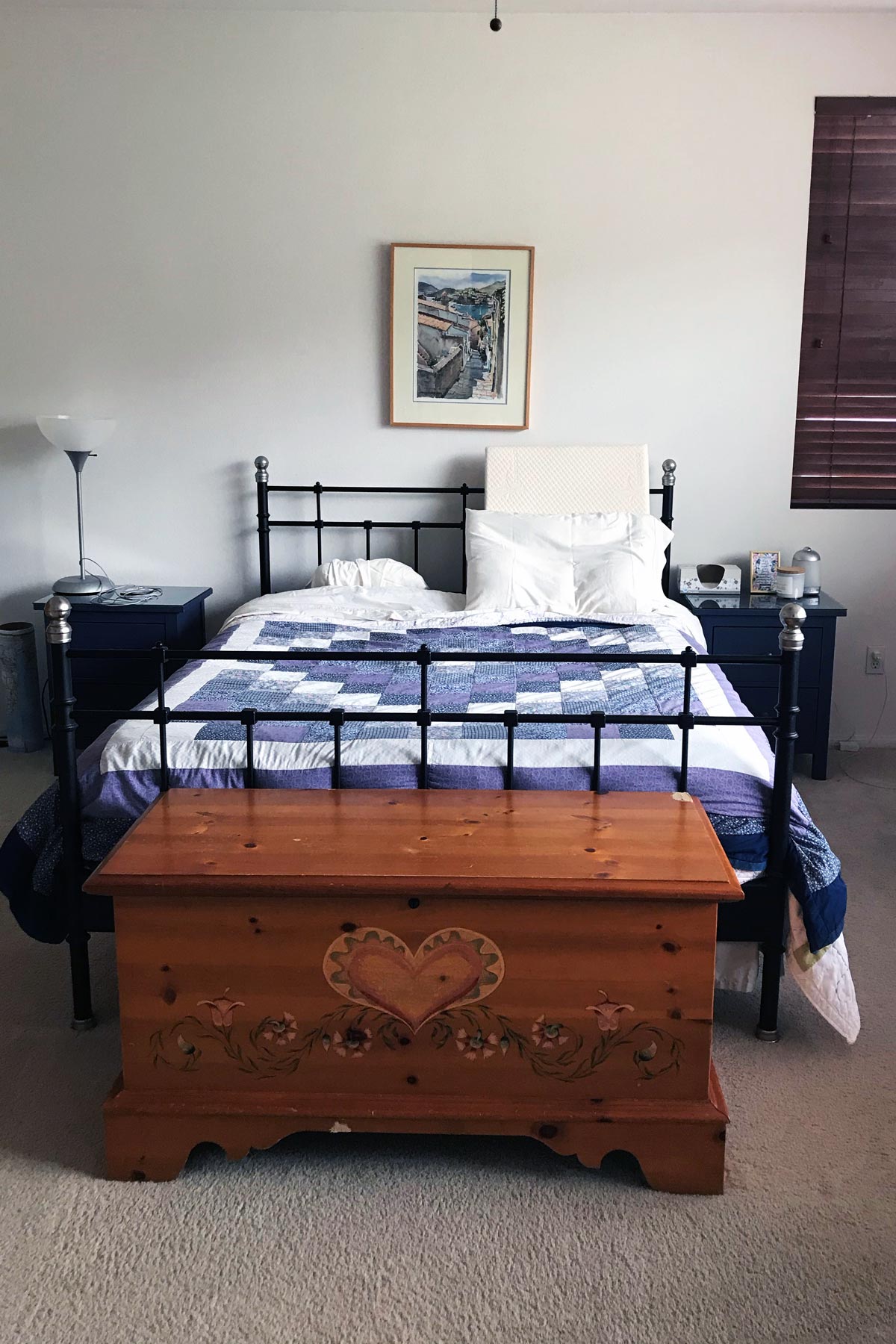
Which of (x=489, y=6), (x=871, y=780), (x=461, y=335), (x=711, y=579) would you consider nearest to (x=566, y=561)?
(x=711, y=579)

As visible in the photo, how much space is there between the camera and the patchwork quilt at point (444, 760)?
2.25m

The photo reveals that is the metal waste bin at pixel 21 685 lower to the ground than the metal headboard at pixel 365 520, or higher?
lower

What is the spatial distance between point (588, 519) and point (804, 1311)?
2671 millimetres

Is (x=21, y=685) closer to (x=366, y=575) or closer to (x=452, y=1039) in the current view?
(x=366, y=575)

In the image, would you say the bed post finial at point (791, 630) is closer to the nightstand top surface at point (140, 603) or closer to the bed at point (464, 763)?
→ the bed at point (464, 763)

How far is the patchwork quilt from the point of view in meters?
2.25

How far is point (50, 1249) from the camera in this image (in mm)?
1808

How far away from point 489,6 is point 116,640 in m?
2.49

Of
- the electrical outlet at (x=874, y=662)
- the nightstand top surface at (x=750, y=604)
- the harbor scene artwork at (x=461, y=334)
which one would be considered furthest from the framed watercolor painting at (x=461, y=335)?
the electrical outlet at (x=874, y=662)

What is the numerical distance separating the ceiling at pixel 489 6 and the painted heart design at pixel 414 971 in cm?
329

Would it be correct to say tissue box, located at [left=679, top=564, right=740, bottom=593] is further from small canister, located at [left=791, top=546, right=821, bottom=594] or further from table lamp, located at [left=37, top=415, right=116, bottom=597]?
table lamp, located at [left=37, top=415, right=116, bottom=597]

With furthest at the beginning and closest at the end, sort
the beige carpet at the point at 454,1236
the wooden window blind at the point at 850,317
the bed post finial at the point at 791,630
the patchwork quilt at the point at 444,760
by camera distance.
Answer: the wooden window blind at the point at 850,317
the patchwork quilt at the point at 444,760
the bed post finial at the point at 791,630
the beige carpet at the point at 454,1236

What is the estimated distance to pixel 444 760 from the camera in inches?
93.4

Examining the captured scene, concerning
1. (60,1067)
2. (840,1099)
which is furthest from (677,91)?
(60,1067)
